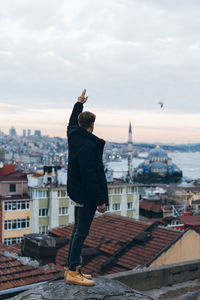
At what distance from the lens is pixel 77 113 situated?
5.84 m

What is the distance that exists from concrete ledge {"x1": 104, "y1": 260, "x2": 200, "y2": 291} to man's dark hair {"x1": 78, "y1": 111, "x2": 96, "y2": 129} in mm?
4123

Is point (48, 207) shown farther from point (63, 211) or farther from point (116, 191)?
point (116, 191)

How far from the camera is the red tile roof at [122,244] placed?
14.6 metres

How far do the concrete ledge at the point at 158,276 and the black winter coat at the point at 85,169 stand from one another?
143 inches

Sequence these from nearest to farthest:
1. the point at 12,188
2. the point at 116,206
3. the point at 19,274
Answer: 1. the point at 19,274
2. the point at 12,188
3. the point at 116,206

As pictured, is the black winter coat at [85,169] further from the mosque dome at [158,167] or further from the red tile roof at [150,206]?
the mosque dome at [158,167]

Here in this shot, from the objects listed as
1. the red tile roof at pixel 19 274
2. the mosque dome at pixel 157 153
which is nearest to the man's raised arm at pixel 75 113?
the red tile roof at pixel 19 274

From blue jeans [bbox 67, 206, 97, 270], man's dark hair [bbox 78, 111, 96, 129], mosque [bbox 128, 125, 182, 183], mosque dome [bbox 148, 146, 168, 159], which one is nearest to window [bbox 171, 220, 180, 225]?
blue jeans [bbox 67, 206, 97, 270]

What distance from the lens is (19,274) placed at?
9.70m

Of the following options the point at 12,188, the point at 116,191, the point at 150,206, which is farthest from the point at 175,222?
the point at 150,206

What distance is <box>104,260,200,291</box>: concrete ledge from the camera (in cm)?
854

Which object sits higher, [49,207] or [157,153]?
[157,153]

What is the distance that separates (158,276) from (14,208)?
97.8 ft

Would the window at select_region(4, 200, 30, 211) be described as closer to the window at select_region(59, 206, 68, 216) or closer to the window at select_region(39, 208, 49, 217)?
the window at select_region(39, 208, 49, 217)
